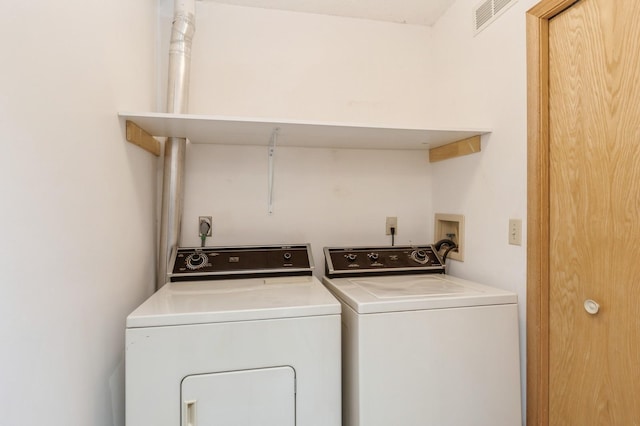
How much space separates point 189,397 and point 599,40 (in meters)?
1.81

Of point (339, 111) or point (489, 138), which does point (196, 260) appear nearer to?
point (339, 111)

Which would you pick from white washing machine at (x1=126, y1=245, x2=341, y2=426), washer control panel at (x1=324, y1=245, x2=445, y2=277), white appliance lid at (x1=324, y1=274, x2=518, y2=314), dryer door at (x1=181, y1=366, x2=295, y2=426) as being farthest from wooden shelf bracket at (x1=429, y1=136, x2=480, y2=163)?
dryer door at (x1=181, y1=366, x2=295, y2=426)

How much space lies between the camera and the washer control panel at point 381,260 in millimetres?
1867

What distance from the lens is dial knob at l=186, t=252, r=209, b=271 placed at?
1.73 m

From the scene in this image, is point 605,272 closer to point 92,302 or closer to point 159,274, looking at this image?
point 92,302

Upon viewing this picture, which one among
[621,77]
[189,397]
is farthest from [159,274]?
[621,77]

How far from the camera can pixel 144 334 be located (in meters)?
1.10

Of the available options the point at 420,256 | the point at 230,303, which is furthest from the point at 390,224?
the point at 230,303

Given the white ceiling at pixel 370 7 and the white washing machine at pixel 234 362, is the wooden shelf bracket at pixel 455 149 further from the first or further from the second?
the white washing machine at pixel 234 362

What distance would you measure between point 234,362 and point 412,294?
29.2 inches

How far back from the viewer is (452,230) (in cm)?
206

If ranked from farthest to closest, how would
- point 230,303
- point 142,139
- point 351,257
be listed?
point 351,257
point 142,139
point 230,303

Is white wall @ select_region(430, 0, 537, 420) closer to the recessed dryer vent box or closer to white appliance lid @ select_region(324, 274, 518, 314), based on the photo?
the recessed dryer vent box

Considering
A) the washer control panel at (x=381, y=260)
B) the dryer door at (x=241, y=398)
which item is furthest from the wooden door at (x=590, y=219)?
the dryer door at (x=241, y=398)
